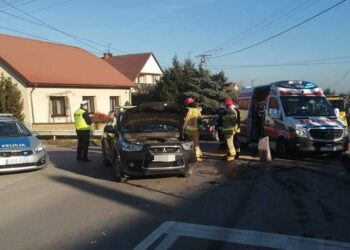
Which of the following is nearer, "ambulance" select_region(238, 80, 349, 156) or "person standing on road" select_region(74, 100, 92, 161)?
"ambulance" select_region(238, 80, 349, 156)

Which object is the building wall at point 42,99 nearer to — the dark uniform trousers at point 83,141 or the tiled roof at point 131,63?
the dark uniform trousers at point 83,141

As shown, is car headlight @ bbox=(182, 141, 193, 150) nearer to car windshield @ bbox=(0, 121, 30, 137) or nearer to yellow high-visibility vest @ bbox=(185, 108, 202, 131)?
yellow high-visibility vest @ bbox=(185, 108, 202, 131)

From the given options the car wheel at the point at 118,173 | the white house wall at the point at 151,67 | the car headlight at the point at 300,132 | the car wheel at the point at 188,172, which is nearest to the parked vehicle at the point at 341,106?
the car headlight at the point at 300,132

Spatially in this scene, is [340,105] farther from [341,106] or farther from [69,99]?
[69,99]

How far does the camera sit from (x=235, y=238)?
6.20 meters

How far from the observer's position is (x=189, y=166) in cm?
1090

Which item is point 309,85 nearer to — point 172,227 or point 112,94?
point 172,227

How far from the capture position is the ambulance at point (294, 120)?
44.8 feet

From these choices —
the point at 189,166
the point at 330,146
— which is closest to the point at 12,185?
the point at 189,166

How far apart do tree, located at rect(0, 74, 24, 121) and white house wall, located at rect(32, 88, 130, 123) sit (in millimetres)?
1348

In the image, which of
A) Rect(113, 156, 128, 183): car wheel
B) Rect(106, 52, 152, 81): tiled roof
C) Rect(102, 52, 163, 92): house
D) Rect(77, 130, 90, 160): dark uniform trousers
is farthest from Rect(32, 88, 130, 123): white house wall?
Rect(113, 156, 128, 183): car wheel

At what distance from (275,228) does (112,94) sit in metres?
32.9

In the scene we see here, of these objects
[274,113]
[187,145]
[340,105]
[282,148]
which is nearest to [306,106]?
[274,113]

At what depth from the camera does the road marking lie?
19.2ft
